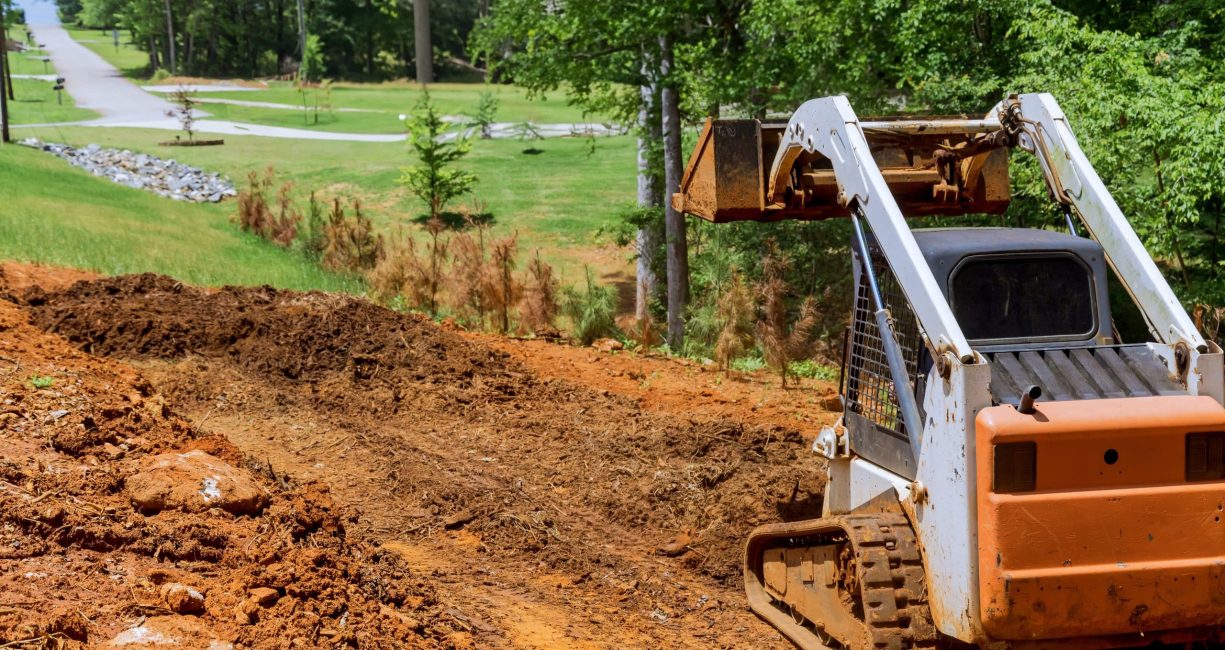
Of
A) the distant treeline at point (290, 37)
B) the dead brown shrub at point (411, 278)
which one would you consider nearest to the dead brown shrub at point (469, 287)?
the dead brown shrub at point (411, 278)

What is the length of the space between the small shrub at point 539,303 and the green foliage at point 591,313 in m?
0.30

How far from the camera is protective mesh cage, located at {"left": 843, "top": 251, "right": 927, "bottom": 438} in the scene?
19.6 feet

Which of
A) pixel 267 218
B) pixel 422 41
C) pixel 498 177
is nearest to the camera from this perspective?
pixel 267 218

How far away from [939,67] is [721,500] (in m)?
9.76

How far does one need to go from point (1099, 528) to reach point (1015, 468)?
0.47 meters

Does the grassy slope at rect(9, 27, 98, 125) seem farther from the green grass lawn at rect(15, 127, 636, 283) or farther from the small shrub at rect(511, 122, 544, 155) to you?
the small shrub at rect(511, 122, 544, 155)

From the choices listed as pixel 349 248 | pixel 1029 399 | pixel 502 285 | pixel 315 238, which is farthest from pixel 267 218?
pixel 1029 399

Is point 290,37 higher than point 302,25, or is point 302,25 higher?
point 290,37

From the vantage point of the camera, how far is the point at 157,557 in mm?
5891

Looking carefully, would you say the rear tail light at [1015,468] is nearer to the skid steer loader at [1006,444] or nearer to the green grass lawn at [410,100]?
the skid steer loader at [1006,444]

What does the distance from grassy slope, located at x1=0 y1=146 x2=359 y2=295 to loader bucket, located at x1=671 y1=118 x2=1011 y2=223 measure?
41.7 ft

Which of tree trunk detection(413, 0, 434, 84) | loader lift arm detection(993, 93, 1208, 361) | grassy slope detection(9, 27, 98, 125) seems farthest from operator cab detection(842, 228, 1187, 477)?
tree trunk detection(413, 0, 434, 84)

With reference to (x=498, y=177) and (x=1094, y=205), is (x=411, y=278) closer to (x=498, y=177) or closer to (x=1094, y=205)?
(x=1094, y=205)

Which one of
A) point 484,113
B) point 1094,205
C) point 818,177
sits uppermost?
point 484,113
